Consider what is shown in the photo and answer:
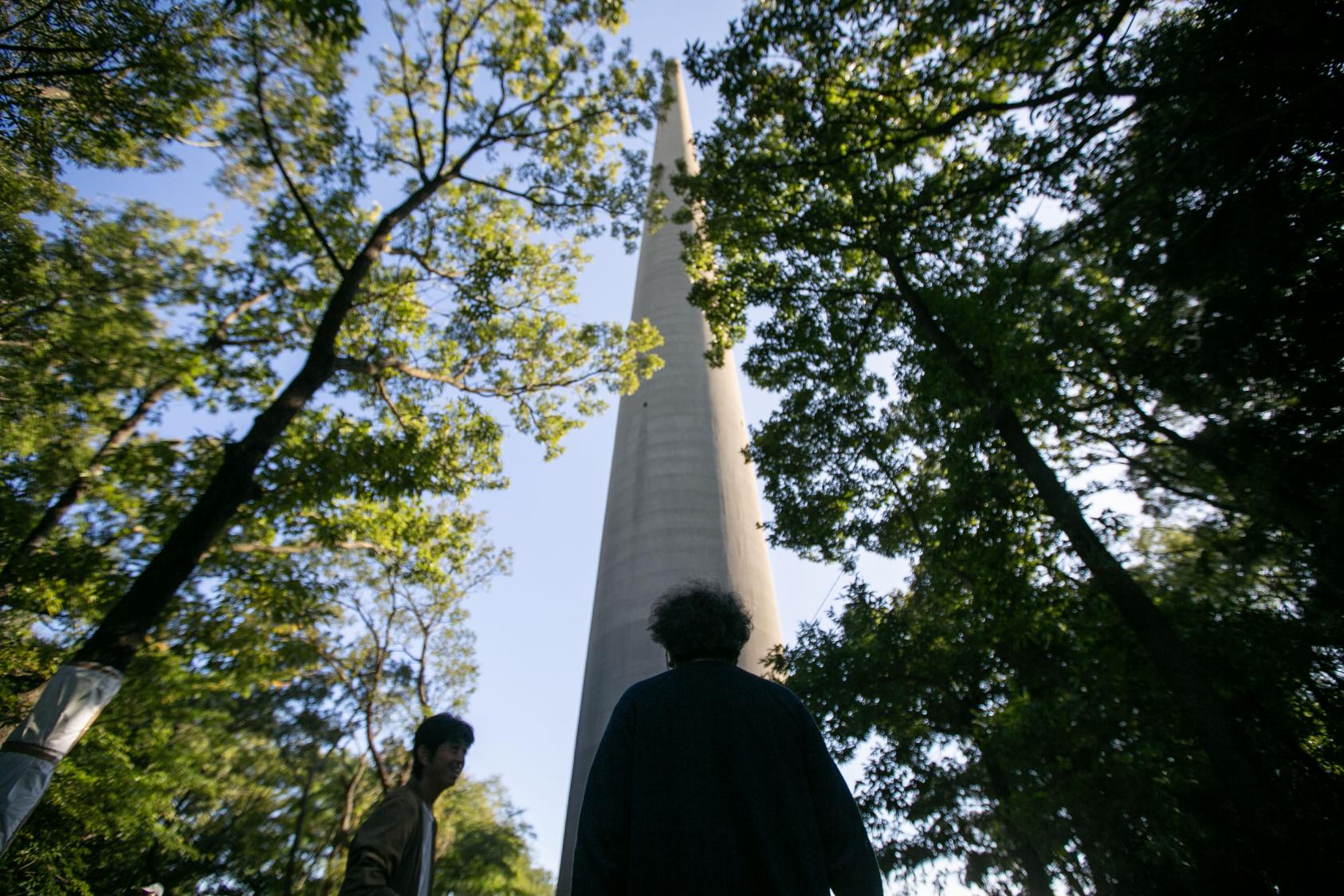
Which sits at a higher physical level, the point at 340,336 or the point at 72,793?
the point at 340,336

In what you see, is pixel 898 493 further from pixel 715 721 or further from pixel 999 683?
pixel 715 721

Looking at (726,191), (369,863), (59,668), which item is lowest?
(369,863)

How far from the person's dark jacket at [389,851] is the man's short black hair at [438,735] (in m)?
0.29

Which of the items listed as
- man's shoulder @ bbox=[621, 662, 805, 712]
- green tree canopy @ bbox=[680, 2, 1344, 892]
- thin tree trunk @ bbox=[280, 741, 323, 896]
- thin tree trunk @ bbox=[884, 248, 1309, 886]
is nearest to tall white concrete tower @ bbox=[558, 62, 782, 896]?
green tree canopy @ bbox=[680, 2, 1344, 892]

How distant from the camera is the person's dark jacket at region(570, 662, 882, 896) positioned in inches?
65.4

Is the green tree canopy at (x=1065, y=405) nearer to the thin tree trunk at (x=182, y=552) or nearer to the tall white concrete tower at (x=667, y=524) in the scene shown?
the tall white concrete tower at (x=667, y=524)

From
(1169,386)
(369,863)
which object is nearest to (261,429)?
(369,863)

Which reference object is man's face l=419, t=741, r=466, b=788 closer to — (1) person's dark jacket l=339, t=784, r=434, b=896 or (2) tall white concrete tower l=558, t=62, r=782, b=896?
(1) person's dark jacket l=339, t=784, r=434, b=896

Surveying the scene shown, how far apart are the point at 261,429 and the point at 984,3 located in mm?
8499

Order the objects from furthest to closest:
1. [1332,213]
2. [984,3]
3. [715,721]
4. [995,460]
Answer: [995,460], [984,3], [1332,213], [715,721]

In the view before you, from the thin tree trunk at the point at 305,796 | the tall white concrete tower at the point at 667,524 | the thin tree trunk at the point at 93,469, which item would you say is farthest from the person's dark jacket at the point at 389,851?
the thin tree trunk at the point at 305,796

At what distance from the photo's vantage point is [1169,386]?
7.68 m

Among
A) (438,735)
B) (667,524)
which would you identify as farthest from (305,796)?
(438,735)

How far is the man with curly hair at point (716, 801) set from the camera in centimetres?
166
